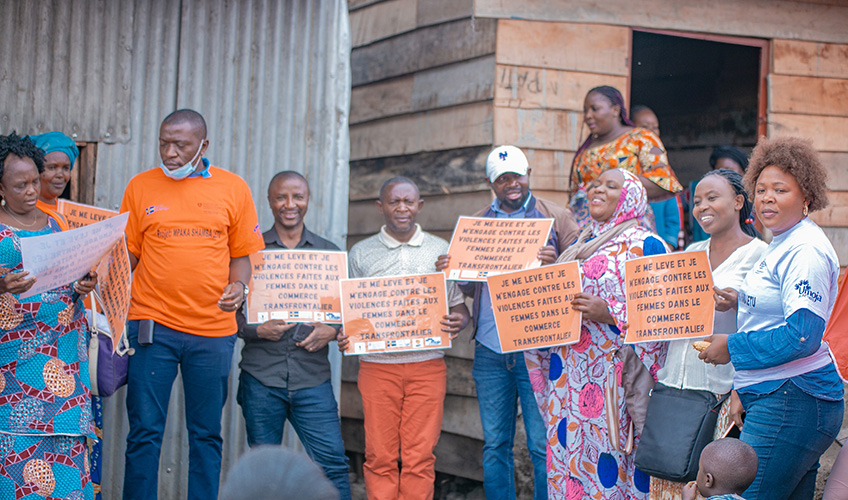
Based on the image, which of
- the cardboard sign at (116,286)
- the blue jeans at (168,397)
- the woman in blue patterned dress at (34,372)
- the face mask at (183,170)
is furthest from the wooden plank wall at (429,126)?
the woman in blue patterned dress at (34,372)

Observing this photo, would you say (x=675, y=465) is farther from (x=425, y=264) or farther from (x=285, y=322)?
(x=285, y=322)

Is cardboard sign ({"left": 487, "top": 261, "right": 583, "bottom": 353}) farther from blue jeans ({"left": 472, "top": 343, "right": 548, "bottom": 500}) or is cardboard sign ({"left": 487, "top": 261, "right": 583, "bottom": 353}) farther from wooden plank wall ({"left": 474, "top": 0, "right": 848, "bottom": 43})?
wooden plank wall ({"left": 474, "top": 0, "right": 848, "bottom": 43})

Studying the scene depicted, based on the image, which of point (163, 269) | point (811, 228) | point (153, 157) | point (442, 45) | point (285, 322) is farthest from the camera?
point (442, 45)

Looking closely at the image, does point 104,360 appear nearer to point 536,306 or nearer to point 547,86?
point 536,306

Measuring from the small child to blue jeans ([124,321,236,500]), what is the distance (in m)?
2.62

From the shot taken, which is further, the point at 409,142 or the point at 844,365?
the point at 409,142

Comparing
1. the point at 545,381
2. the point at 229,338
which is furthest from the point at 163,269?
the point at 545,381

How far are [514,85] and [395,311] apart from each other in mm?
1934

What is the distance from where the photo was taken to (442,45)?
6.07m

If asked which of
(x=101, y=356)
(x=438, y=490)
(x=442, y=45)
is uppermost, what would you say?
(x=442, y=45)

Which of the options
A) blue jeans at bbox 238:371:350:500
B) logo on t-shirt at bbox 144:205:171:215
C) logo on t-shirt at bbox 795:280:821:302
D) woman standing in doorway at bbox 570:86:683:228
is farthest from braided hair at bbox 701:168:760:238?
logo on t-shirt at bbox 144:205:171:215

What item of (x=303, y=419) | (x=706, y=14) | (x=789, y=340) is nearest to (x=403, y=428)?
(x=303, y=419)

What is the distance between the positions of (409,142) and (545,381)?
2.52m

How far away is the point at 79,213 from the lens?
189 inches
